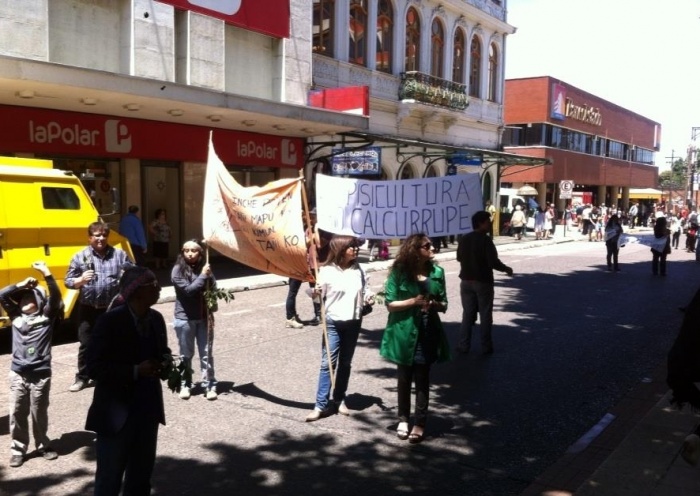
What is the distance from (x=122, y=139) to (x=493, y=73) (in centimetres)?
2201

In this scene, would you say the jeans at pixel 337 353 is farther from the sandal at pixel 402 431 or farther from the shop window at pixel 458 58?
the shop window at pixel 458 58

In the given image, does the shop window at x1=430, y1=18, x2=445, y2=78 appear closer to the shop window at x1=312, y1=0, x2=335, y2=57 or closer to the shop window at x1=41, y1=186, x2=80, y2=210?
the shop window at x1=312, y1=0, x2=335, y2=57

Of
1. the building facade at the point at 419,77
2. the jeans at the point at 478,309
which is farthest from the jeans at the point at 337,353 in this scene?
the building facade at the point at 419,77

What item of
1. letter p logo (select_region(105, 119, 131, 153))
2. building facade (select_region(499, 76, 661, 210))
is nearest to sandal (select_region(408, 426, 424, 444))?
letter p logo (select_region(105, 119, 131, 153))

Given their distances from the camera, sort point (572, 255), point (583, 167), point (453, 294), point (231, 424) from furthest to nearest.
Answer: point (583, 167)
point (572, 255)
point (453, 294)
point (231, 424)

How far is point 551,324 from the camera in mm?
10906

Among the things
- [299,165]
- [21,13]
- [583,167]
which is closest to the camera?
[21,13]

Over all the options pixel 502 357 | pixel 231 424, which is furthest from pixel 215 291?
pixel 502 357

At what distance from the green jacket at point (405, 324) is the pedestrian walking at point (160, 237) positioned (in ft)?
39.6

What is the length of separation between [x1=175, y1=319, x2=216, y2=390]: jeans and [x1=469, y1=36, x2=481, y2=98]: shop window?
25899 millimetres

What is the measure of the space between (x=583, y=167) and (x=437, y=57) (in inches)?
1050

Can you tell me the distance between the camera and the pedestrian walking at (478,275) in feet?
27.4

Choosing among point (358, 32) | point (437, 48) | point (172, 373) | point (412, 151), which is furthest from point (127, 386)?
point (437, 48)

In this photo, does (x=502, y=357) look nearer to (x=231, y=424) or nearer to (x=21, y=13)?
(x=231, y=424)
